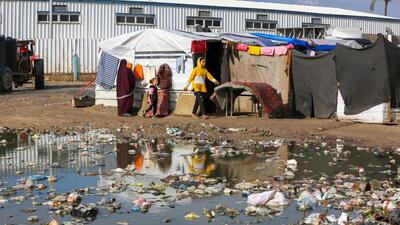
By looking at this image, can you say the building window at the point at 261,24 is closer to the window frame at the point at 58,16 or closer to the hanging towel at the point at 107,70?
the window frame at the point at 58,16

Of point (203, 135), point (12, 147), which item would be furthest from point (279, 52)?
point (12, 147)

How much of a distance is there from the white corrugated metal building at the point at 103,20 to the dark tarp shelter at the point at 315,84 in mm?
21911

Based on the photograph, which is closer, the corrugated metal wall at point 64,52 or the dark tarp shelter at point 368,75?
the dark tarp shelter at point 368,75

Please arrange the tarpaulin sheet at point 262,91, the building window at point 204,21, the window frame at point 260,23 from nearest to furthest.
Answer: the tarpaulin sheet at point 262,91
the building window at point 204,21
the window frame at point 260,23

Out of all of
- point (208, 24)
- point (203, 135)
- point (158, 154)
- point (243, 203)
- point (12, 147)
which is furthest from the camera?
point (208, 24)

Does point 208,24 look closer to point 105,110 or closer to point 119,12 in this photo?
point 119,12

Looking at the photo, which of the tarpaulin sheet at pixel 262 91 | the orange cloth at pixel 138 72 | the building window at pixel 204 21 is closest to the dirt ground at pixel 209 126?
the tarpaulin sheet at pixel 262 91

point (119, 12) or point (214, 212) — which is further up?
point (119, 12)

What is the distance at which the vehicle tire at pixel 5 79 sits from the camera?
90.4ft

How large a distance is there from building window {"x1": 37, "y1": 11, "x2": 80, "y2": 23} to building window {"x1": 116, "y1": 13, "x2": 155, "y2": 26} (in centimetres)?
261

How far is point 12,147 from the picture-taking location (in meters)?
13.4

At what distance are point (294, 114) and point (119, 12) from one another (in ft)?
82.0

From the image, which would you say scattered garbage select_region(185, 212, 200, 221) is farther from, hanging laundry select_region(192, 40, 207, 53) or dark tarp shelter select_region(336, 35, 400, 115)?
hanging laundry select_region(192, 40, 207, 53)

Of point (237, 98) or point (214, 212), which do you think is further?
point (237, 98)
